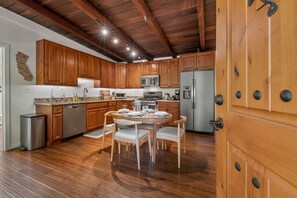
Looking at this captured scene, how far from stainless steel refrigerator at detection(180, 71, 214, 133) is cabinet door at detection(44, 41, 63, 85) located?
133 inches

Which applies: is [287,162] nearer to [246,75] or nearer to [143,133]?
[246,75]

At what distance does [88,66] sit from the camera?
4.65 meters

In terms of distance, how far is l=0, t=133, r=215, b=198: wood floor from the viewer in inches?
70.1

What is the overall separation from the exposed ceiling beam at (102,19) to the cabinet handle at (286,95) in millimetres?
3310

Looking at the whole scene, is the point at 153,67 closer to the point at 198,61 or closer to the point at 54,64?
the point at 198,61

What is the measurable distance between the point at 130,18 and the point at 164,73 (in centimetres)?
236

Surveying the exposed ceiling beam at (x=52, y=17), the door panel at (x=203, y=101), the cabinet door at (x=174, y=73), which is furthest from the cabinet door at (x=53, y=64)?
the door panel at (x=203, y=101)

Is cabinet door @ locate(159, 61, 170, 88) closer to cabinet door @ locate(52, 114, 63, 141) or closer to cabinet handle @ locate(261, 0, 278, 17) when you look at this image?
cabinet door @ locate(52, 114, 63, 141)

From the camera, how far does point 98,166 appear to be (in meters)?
2.39

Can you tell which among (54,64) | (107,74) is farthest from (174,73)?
(54,64)

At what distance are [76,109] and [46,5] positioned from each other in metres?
2.37

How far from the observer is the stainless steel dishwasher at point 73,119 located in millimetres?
3557

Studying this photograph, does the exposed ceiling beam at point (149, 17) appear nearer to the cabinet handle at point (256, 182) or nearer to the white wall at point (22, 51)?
the white wall at point (22, 51)

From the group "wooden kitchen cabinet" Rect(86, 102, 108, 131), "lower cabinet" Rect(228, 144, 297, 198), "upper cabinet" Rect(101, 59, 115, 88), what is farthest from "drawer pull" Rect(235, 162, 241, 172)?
"upper cabinet" Rect(101, 59, 115, 88)
